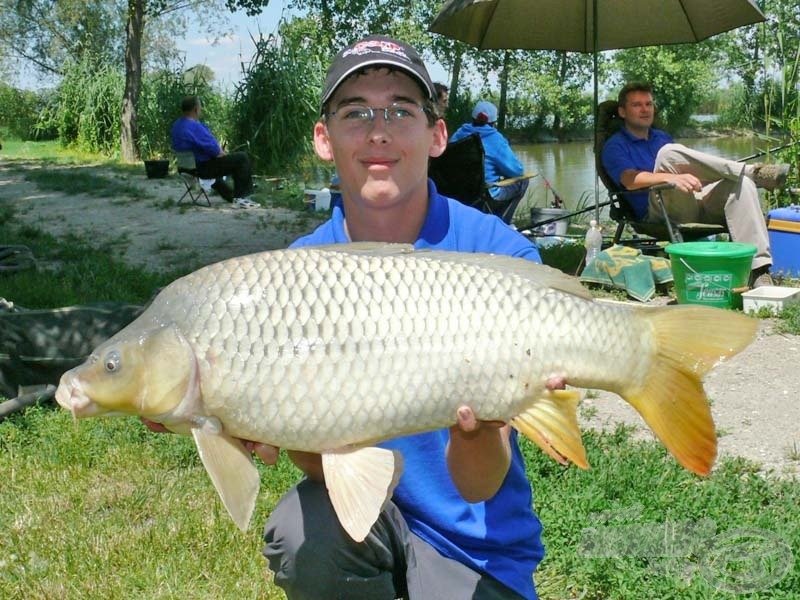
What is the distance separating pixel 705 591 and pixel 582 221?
695cm

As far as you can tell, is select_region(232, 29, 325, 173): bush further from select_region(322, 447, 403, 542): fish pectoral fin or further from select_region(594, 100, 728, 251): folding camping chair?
select_region(322, 447, 403, 542): fish pectoral fin

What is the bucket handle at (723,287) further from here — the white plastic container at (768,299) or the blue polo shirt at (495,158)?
the blue polo shirt at (495,158)

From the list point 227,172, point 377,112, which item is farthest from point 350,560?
point 227,172

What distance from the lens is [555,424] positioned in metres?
1.24

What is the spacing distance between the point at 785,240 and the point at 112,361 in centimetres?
434

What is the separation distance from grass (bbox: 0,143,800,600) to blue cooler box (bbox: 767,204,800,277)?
2466mm

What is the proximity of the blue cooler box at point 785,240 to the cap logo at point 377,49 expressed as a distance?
12.2 feet

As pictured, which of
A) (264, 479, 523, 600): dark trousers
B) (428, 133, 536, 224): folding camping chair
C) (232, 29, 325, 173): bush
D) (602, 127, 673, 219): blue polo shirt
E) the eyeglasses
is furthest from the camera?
(232, 29, 325, 173): bush

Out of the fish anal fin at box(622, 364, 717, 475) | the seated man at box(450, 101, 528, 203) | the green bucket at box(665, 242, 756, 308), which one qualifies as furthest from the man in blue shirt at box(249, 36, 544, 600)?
the seated man at box(450, 101, 528, 203)

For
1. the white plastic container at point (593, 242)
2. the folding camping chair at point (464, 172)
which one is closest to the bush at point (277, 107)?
the folding camping chair at point (464, 172)

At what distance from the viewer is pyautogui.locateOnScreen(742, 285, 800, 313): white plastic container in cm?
408

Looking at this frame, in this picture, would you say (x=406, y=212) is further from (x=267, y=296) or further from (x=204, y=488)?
(x=204, y=488)

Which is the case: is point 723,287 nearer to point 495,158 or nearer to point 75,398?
point 495,158

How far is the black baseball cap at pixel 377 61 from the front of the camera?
1539 mm
